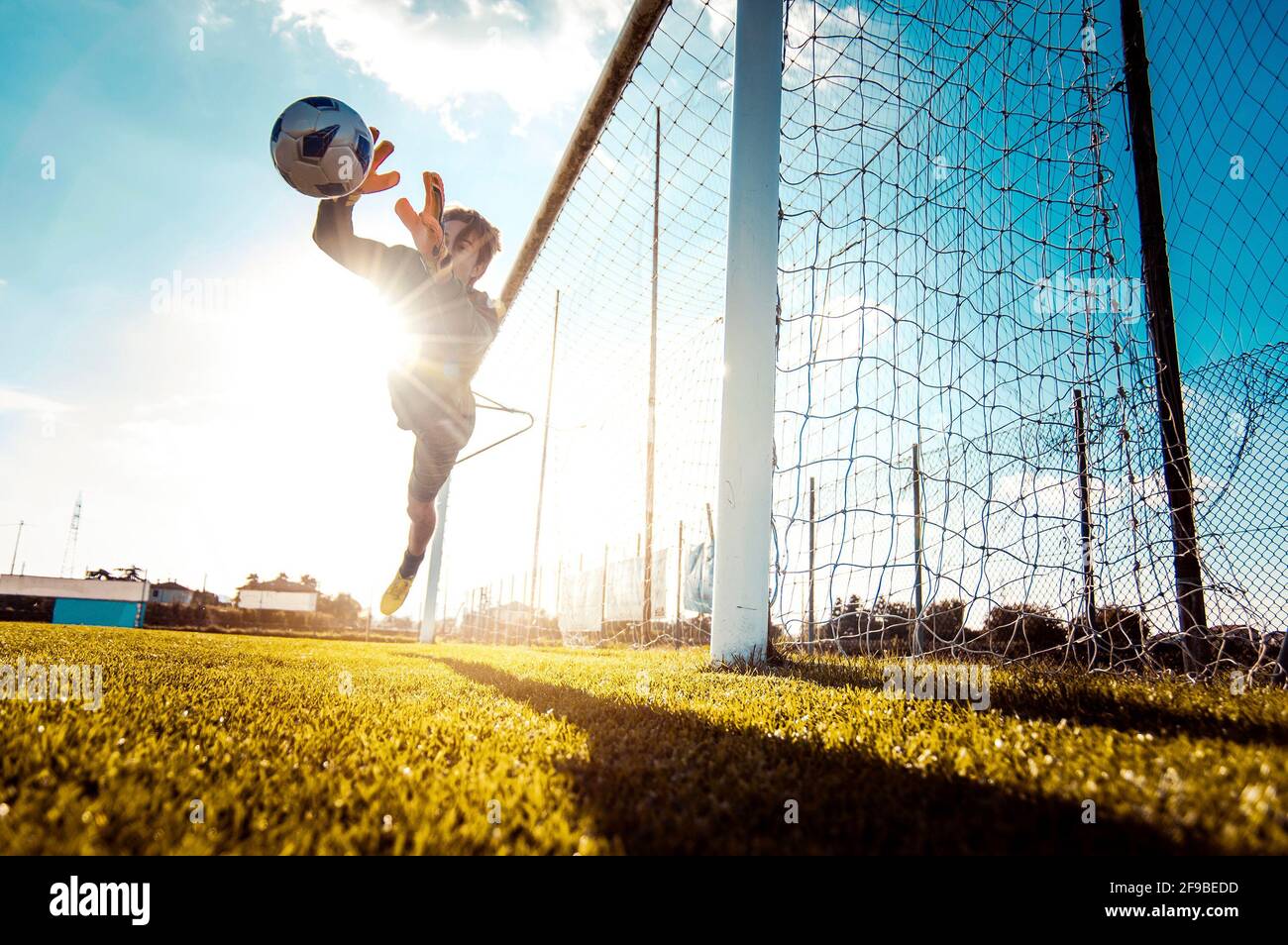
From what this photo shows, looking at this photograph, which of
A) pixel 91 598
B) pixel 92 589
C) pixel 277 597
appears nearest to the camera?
pixel 91 598

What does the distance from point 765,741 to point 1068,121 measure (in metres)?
5.02

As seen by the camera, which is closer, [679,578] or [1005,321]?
[1005,321]

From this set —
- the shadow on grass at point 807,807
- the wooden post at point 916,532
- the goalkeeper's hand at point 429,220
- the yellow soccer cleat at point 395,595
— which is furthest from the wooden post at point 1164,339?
the yellow soccer cleat at point 395,595

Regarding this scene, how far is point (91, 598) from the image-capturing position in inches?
1275

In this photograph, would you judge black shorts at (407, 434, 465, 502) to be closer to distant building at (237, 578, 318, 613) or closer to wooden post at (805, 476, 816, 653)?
wooden post at (805, 476, 816, 653)

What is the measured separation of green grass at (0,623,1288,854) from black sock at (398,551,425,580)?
10.5ft

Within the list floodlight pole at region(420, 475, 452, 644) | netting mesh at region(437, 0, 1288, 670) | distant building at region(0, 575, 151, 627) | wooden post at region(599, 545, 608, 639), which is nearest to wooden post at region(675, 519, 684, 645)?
wooden post at region(599, 545, 608, 639)

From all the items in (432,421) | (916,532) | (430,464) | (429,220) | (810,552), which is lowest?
(810,552)

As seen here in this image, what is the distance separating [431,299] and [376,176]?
0.67 m

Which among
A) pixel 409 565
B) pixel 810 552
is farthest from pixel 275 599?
pixel 810 552

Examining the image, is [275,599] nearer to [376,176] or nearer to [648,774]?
[376,176]

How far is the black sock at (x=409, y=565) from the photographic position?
19.2 feet

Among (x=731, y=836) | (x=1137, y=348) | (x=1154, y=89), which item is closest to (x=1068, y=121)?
(x=1154, y=89)

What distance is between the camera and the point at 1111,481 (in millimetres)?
4586
